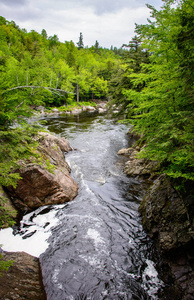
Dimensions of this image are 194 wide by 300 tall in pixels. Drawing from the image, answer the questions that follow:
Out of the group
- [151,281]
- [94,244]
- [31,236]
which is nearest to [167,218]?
[151,281]

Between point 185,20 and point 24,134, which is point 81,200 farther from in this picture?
point 185,20

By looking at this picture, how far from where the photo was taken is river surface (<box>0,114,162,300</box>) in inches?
179

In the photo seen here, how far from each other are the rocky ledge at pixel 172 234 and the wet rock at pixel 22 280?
11.7 feet

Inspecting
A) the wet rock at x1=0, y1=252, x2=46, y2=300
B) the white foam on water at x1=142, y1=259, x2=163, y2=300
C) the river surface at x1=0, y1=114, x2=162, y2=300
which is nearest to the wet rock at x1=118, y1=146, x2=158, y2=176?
the river surface at x1=0, y1=114, x2=162, y2=300

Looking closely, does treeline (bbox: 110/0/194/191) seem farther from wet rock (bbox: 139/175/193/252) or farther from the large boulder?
the large boulder

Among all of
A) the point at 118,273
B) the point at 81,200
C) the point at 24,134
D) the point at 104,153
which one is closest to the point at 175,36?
the point at 24,134

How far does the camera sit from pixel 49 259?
5312 millimetres

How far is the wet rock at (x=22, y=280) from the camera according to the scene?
366 centimetres

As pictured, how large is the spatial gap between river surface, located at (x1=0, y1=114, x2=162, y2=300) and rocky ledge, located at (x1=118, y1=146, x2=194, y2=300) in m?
0.50

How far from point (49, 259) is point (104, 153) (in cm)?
1099

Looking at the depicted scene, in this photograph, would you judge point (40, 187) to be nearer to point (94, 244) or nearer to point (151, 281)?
point (94, 244)

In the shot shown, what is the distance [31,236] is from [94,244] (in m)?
2.51

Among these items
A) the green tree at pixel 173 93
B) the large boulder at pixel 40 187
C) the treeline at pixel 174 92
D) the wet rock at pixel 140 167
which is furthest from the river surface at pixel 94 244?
the green tree at pixel 173 93

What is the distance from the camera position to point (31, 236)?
6.14 metres
